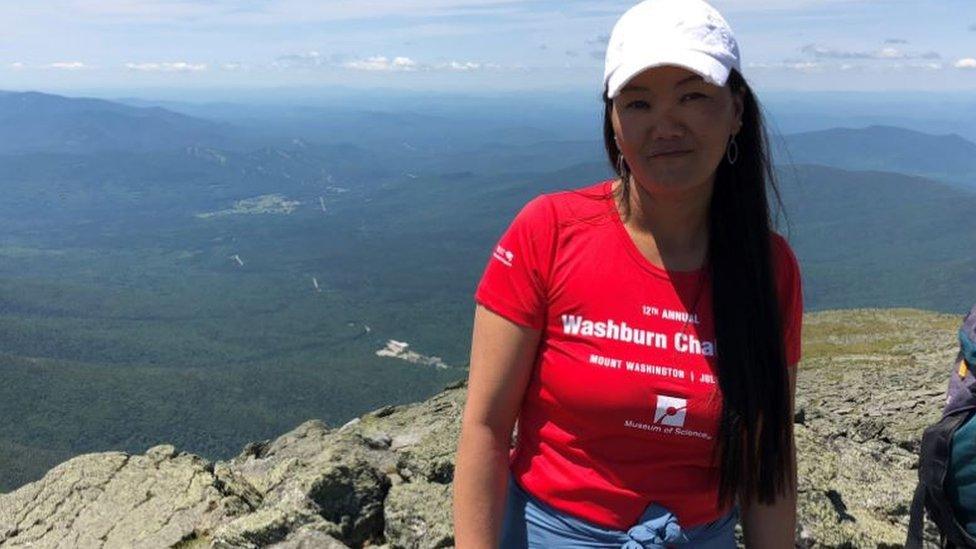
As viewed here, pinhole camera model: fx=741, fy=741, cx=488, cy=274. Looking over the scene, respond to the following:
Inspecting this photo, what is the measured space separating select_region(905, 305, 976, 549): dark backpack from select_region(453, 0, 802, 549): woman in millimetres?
2614

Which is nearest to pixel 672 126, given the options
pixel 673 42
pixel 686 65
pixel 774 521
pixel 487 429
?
pixel 686 65

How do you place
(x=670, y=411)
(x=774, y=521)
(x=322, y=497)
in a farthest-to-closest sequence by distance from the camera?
(x=322, y=497) → (x=774, y=521) → (x=670, y=411)

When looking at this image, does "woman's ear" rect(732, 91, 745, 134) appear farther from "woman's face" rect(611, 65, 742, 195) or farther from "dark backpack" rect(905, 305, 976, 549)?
"dark backpack" rect(905, 305, 976, 549)

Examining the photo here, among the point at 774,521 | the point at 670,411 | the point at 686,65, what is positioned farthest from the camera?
the point at 774,521

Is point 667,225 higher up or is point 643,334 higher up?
point 667,225

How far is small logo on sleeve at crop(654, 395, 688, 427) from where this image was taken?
15.3 feet

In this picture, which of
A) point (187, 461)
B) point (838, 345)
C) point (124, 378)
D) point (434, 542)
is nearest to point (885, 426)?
point (434, 542)

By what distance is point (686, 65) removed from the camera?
14.4 feet

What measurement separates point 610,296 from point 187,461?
1366 centimetres

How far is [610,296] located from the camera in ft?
15.4

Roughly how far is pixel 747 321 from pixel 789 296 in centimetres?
54

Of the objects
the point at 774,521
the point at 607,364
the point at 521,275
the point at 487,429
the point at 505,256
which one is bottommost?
the point at 774,521

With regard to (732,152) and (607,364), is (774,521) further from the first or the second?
(732,152)

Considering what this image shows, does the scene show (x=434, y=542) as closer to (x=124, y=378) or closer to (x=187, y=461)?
(x=187, y=461)
